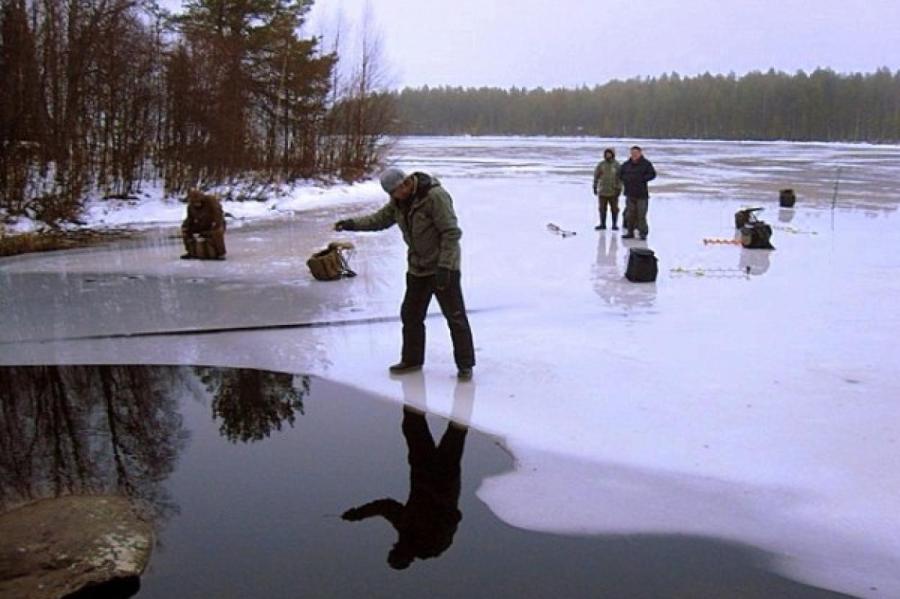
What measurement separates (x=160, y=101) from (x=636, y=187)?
1307 centimetres

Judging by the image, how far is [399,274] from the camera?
1096 centimetres

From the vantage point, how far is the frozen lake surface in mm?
4250

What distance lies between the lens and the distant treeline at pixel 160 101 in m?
16.3

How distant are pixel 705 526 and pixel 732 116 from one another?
130953 mm

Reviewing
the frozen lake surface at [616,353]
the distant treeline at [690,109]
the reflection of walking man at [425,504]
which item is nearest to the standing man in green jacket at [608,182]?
the frozen lake surface at [616,353]

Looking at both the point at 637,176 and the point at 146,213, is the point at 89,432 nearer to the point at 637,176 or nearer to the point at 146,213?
the point at 637,176

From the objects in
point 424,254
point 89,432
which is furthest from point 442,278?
point 89,432

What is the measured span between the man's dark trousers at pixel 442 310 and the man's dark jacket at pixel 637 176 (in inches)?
324

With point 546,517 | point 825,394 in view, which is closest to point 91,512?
point 546,517

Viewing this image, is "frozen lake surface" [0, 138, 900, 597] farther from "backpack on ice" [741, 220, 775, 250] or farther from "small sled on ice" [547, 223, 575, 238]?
"small sled on ice" [547, 223, 575, 238]

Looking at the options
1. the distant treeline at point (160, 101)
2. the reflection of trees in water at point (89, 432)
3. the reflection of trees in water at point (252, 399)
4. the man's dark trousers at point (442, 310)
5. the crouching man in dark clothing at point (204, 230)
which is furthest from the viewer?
the distant treeline at point (160, 101)

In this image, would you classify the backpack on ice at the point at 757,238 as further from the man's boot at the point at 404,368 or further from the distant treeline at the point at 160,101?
the distant treeline at the point at 160,101

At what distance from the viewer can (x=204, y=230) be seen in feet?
40.7

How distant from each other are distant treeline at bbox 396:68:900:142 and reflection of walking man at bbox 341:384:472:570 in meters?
110
